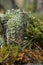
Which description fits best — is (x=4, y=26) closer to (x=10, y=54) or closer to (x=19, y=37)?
(x=19, y=37)

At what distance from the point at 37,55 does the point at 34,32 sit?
1.72 ft

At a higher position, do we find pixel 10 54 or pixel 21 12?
pixel 21 12

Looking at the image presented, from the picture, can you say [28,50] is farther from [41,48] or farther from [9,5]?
[9,5]

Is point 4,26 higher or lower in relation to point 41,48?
higher

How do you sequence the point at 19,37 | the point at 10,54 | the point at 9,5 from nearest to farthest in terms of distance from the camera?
1. the point at 10,54
2. the point at 19,37
3. the point at 9,5

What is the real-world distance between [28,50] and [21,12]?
2.59 ft

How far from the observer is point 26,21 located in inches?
182

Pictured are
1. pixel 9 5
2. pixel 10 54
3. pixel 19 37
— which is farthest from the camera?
pixel 9 5

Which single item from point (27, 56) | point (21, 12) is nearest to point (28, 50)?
point (27, 56)

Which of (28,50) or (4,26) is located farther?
(4,26)

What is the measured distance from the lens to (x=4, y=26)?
4.69 m

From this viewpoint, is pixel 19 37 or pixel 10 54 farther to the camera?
pixel 19 37

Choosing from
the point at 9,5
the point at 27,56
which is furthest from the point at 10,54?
the point at 9,5

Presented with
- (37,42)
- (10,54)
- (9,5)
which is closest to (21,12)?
(37,42)
